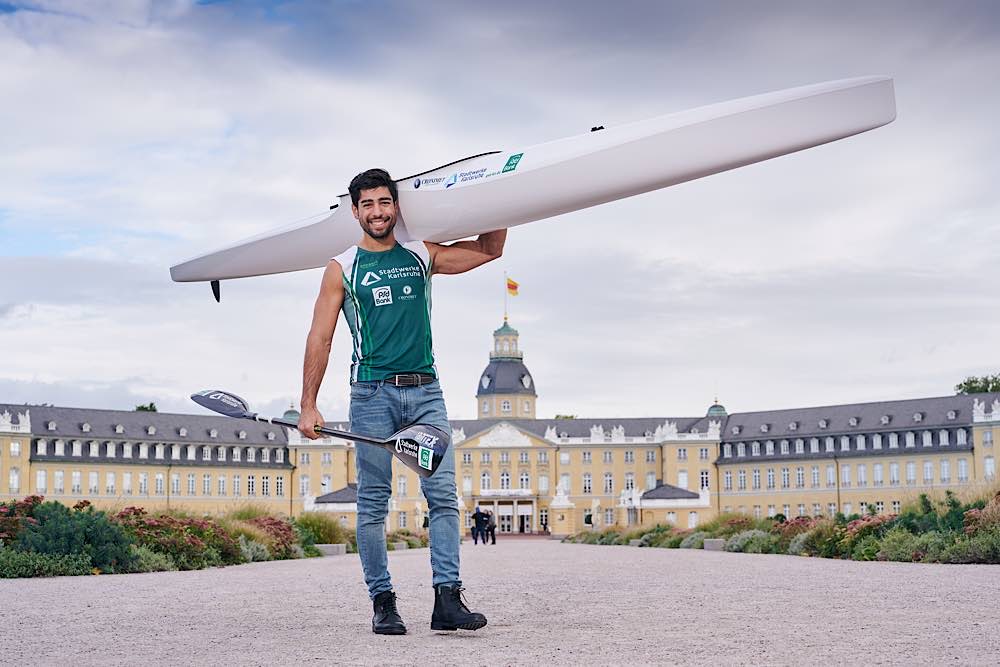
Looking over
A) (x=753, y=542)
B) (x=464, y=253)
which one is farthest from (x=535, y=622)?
(x=753, y=542)

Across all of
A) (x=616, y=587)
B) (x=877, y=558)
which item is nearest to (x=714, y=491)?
(x=877, y=558)

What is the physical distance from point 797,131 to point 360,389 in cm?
315

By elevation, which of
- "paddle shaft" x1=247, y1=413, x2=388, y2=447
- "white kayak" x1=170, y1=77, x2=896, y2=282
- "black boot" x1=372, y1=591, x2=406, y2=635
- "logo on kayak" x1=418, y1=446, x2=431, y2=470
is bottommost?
"black boot" x1=372, y1=591, x2=406, y2=635

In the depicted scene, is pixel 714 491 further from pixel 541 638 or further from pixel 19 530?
pixel 541 638

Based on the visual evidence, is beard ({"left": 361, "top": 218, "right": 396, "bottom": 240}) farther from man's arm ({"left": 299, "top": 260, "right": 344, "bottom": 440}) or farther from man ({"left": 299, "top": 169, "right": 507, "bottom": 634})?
man's arm ({"left": 299, "top": 260, "right": 344, "bottom": 440})

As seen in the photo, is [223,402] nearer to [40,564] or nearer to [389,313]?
[389,313]

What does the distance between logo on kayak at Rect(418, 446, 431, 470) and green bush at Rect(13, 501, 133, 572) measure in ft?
28.3

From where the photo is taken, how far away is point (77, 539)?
13344 millimetres

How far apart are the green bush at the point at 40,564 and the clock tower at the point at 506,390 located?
4060 inches

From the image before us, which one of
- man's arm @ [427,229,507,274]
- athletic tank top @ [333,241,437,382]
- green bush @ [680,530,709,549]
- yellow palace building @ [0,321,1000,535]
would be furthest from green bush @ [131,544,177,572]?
yellow palace building @ [0,321,1000,535]

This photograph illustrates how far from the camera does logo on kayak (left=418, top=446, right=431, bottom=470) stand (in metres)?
5.79

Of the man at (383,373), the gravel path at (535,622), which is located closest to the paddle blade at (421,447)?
the man at (383,373)

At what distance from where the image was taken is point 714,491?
334 feet

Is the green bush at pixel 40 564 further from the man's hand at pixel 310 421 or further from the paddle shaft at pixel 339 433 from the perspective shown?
the man's hand at pixel 310 421
